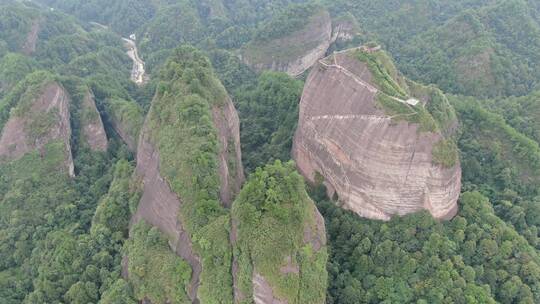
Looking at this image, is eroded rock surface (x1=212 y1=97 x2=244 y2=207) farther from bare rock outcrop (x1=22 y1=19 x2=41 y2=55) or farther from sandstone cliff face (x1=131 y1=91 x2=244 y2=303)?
bare rock outcrop (x1=22 y1=19 x2=41 y2=55)

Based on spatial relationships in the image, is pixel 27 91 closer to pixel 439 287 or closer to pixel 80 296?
pixel 80 296

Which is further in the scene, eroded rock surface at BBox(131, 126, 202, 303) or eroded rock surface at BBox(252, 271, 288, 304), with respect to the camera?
eroded rock surface at BBox(131, 126, 202, 303)

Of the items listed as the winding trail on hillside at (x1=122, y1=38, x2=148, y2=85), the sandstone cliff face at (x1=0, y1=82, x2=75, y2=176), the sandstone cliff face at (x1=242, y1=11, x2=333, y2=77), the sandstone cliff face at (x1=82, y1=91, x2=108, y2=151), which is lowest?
the winding trail on hillside at (x1=122, y1=38, x2=148, y2=85)

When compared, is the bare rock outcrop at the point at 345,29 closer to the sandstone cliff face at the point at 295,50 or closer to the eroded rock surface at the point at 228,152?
the sandstone cliff face at the point at 295,50

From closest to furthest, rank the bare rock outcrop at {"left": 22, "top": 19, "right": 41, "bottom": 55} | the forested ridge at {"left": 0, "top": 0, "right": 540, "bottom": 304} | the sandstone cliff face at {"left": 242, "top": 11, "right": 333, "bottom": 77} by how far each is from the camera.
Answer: the forested ridge at {"left": 0, "top": 0, "right": 540, "bottom": 304} → the sandstone cliff face at {"left": 242, "top": 11, "right": 333, "bottom": 77} → the bare rock outcrop at {"left": 22, "top": 19, "right": 41, "bottom": 55}

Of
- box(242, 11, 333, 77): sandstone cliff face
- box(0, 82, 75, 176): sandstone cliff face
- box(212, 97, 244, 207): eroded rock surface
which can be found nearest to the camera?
box(212, 97, 244, 207): eroded rock surface

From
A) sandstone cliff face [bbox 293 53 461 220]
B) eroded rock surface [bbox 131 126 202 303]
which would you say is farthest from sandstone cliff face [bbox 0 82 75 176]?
sandstone cliff face [bbox 293 53 461 220]

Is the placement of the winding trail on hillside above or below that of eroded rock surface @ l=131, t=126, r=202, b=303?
below
